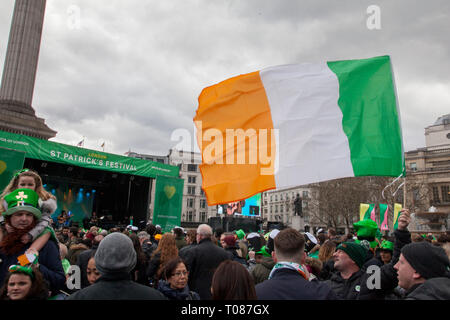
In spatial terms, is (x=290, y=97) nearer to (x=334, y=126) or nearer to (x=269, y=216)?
(x=334, y=126)

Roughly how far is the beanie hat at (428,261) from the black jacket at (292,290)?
696 mm

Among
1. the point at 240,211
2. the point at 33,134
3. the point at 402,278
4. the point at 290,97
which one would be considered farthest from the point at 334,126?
the point at 240,211

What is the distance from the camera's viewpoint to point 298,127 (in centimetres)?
503

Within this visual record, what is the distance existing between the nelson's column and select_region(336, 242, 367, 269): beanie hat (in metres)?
23.5

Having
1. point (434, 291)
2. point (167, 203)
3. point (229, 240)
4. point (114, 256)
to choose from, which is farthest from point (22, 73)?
point (434, 291)

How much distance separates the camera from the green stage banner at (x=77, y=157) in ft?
54.9

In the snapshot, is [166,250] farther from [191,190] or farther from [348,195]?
[191,190]

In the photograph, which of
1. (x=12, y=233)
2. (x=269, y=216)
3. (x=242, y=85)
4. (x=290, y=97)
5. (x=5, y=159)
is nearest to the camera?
(x=12, y=233)

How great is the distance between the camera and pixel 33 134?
74.2 ft

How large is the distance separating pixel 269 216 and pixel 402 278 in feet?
304

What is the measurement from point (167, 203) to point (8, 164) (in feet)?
31.0

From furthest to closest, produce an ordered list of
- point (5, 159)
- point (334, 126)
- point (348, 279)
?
Result: point (5, 159)
point (334, 126)
point (348, 279)

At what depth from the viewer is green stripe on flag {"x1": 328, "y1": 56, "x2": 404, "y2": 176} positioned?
439cm

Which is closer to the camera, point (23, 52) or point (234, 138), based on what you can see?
point (234, 138)
